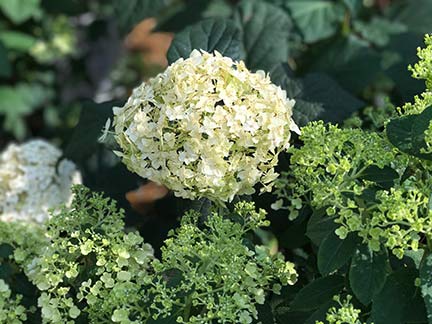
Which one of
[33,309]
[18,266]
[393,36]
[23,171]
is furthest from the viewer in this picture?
[393,36]

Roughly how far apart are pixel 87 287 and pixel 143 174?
8.6 inches

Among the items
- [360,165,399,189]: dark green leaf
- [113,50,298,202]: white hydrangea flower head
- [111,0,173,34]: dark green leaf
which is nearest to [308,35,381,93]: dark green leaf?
[111,0,173,34]: dark green leaf

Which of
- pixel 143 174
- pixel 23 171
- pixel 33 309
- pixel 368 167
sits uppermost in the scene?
pixel 368 167

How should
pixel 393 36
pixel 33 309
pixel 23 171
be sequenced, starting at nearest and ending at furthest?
1. pixel 33 309
2. pixel 23 171
3. pixel 393 36

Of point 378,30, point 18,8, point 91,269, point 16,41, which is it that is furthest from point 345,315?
point 16,41

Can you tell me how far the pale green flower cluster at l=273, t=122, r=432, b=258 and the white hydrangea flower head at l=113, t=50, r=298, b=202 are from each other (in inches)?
2.9

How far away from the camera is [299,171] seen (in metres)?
1.44

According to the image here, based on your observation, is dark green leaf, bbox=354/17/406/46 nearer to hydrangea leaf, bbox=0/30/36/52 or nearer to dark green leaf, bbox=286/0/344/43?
dark green leaf, bbox=286/0/344/43

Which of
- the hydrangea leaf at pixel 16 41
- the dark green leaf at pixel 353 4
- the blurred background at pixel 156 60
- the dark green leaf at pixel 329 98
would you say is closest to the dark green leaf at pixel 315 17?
the blurred background at pixel 156 60

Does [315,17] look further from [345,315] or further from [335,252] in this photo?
[345,315]

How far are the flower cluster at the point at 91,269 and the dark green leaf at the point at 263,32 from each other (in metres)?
0.80

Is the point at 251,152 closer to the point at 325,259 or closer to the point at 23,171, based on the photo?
the point at 325,259

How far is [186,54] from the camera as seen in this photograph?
188 cm

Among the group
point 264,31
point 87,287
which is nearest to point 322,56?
point 264,31
